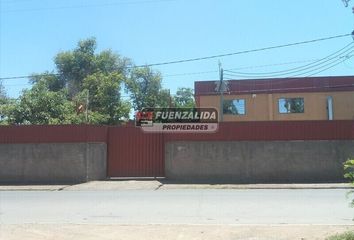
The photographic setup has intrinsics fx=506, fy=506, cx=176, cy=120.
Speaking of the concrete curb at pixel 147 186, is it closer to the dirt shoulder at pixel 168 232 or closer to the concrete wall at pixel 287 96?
the dirt shoulder at pixel 168 232

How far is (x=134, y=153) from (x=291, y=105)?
79.1 feet

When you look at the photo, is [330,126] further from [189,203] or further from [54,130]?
[54,130]

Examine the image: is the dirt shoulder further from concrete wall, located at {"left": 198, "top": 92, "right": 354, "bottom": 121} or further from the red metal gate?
concrete wall, located at {"left": 198, "top": 92, "right": 354, "bottom": 121}

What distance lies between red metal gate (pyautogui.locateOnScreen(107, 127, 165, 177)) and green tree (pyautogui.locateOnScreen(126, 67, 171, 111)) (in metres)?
37.3

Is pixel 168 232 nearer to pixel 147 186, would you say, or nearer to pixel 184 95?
pixel 147 186

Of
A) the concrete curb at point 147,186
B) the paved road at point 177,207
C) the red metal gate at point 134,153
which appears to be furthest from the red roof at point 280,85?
the paved road at point 177,207

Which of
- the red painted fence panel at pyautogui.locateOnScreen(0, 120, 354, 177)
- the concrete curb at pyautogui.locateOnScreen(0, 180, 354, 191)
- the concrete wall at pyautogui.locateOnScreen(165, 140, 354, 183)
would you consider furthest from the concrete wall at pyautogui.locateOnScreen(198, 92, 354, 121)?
the concrete curb at pyautogui.locateOnScreen(0, 180, 354, 191)

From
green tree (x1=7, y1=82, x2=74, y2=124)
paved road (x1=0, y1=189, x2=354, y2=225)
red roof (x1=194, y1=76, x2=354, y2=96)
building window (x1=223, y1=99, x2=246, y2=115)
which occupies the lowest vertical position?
paved road (x1=0, y1=189, x2=354, y2=225)

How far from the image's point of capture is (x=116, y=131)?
23.9 meters

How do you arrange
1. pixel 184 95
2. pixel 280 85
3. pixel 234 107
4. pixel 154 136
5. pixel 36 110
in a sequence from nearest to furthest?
pixel 154 136
pixel 36 110
pixel 280 85
pixel 234 107
pixel 184 95

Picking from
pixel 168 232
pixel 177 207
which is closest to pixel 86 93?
pixel 177 207

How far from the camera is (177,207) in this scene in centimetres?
1381

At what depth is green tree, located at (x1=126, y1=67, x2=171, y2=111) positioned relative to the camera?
202 ft

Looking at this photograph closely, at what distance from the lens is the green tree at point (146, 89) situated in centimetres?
6156
